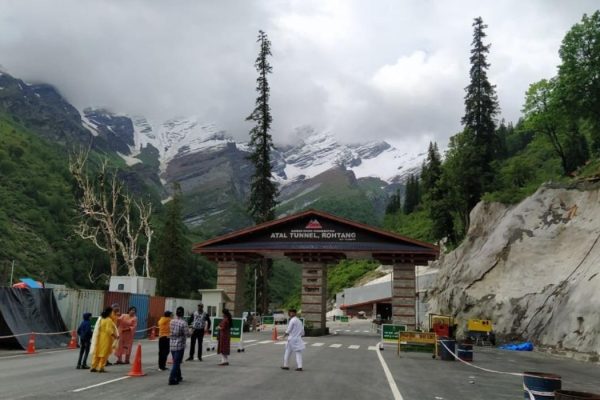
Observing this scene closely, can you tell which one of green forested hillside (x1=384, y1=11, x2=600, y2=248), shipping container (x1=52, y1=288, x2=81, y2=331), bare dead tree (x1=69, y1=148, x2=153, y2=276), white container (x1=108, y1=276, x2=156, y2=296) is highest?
green forested hillside (x1=384, y1=11, x2=600, y2=248)

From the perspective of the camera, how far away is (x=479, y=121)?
5566 centimetres

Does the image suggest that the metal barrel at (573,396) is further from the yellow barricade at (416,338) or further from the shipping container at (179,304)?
the shipping container at (179,304)

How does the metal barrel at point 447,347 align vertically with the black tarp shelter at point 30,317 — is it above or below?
below

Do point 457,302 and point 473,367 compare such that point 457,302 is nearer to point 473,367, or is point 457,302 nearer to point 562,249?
point 562,249

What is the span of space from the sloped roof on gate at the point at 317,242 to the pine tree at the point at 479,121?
18.3 meters

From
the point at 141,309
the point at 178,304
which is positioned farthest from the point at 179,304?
the point at 141,309

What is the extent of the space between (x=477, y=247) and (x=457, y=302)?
6.65m

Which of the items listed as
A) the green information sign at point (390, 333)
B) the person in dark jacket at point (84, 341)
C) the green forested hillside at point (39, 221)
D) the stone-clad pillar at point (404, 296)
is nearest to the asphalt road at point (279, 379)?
the person in dark jacket at point (84, 341)

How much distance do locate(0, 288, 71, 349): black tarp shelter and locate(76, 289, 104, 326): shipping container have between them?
141 centimetres

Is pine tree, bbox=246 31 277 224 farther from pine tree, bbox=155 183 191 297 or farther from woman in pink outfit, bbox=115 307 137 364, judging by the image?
woman in pink outfit, bbox=115 307 137 364

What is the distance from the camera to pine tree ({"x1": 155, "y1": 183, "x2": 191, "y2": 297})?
2724 inches

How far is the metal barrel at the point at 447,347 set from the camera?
21.0 m

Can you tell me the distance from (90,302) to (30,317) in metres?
4.07

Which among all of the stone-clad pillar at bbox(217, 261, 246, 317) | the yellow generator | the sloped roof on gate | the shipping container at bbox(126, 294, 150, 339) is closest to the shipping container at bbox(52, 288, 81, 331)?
the shipping container at bbox(126, 294, 150, 339)
